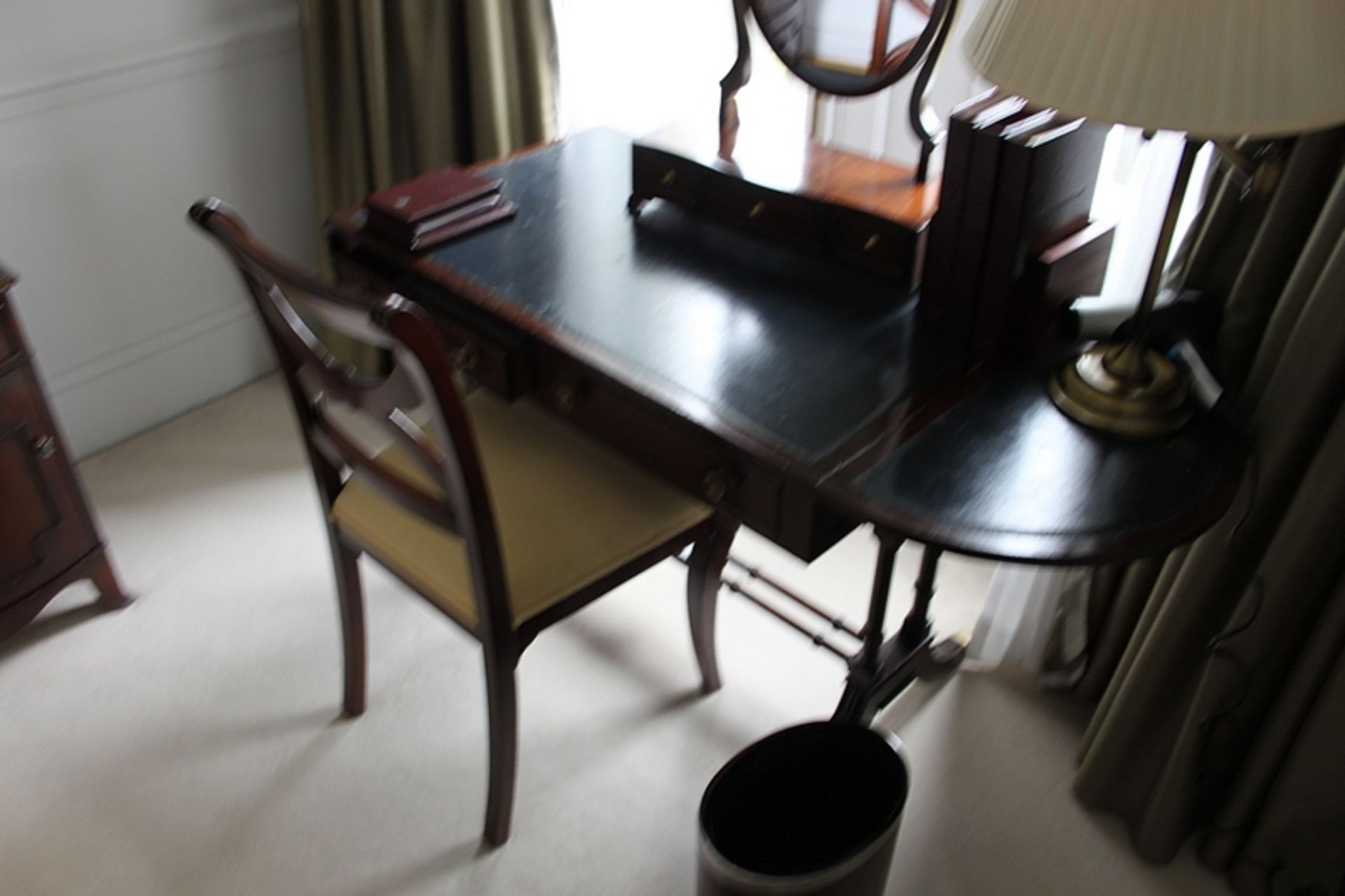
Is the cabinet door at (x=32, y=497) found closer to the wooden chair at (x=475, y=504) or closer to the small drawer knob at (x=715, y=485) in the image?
the wooden chair at (x=475, y=504)

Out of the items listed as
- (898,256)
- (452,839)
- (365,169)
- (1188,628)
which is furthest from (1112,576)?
(365,169)

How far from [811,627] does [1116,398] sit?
0.99 m

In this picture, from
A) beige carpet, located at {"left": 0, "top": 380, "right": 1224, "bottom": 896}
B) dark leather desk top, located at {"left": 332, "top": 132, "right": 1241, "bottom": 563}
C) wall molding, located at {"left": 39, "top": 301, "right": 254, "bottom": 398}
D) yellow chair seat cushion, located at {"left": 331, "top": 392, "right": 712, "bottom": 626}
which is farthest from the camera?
wall molding, located at {"left": 39, "top": 301, "right": 254, "bottom": 398}

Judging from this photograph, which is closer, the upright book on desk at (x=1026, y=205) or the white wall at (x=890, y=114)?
the upright book on desk at (x=1026, y=205)

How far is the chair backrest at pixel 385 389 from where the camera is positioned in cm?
115

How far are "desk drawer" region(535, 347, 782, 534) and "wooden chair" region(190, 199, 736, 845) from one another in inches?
5.8

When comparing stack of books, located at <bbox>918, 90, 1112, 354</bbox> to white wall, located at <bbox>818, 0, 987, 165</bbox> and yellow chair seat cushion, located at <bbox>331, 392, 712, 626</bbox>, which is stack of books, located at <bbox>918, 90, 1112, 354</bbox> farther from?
white wall, located at <bbox>818, 0, 987, 165</bbox>

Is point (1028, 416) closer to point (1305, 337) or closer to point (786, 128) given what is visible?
point (1305, 337)

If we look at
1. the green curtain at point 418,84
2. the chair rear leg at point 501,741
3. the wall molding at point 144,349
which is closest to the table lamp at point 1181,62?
the chair rear leg at point 501,741

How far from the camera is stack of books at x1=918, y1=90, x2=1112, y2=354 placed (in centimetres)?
125

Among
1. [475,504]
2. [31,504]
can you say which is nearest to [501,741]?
[475,504]

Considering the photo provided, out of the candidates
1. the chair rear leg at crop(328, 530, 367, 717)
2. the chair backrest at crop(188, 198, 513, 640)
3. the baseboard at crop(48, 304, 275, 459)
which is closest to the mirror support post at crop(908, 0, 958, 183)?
the chair backrest at crop(188, 198, 513, 640)

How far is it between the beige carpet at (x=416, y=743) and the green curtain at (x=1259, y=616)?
119 mm

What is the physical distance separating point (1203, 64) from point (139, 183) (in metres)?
2.11
